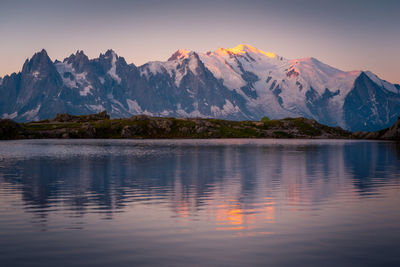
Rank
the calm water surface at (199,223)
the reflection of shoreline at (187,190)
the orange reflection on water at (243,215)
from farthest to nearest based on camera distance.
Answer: the reflection of shoreline at (187,190)
the orange reflection on water at (243,215)
the calm water surface at (199,223)

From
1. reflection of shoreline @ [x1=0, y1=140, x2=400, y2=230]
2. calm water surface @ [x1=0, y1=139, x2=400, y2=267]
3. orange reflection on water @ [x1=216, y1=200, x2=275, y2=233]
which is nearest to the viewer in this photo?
calm water surface @ [x1=0, y1=139, x2=400, y2=267]

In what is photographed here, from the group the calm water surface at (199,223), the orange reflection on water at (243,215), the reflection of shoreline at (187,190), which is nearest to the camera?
the calm water surface at (199,223)

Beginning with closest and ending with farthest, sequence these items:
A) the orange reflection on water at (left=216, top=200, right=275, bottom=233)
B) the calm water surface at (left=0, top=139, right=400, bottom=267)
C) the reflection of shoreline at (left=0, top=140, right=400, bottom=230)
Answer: the calm water surface at (left=0, top=139, right=400, bottom=267), the orange reflection on water at (left=216, top=200, right=275, bottom=233), the reflection of shoreline at (left=0, top=140, right=400, bottom=230)

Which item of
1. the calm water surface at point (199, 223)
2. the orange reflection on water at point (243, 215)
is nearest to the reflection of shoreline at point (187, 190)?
the orange reflection on water at point (243, 215)

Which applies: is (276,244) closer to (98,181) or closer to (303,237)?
(303,237)

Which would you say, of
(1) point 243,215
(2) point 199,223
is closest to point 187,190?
(1) point 243,215

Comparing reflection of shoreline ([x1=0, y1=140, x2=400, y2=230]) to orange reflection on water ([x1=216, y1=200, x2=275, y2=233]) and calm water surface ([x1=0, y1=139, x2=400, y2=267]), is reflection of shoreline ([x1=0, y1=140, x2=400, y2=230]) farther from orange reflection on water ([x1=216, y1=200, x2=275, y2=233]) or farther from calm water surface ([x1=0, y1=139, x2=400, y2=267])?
calm water surface ([x1=0, y1=139, x2=400, y2=267])

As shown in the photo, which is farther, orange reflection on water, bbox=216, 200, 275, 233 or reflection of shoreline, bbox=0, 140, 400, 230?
reflection of shoreline, bbox=0, 140, 400, 230

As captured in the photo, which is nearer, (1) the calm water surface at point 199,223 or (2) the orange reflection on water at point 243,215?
(1) the calm water surface at point 199,223

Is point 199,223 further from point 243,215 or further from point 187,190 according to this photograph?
point 187,190

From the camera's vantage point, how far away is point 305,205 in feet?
138

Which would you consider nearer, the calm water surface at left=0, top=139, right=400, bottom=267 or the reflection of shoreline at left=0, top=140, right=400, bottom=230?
the calm water surface at left=0, top=139, right=400, bottom=267

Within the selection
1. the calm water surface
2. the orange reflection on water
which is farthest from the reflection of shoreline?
the calm water surface

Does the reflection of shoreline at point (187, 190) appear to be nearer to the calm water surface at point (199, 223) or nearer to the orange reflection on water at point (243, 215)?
the orange reflection on water at point (243, 215)
